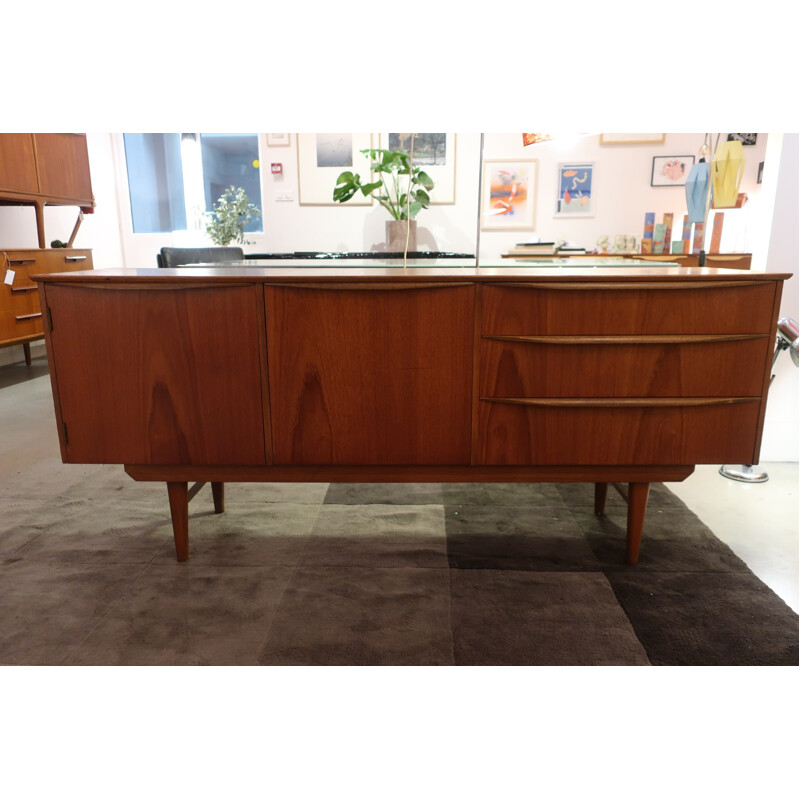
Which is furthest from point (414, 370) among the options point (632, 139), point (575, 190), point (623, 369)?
point (632, 139)

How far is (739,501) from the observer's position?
2.55m

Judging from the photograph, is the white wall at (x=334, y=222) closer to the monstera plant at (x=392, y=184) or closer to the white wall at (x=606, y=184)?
the monstera plant at (x=392, y=184)

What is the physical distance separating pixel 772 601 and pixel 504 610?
30.8 inches

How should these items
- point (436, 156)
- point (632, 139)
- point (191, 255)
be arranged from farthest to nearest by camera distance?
point (436, 156)
point (632, 139)
point (191, 255)

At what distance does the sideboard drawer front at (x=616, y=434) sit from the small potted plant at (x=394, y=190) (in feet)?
9.57

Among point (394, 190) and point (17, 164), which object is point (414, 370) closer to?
point (17, 164)

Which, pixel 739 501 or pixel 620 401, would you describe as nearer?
pixel 620 401

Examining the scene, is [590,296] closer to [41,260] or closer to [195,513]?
[195,513]

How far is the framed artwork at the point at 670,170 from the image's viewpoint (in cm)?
539

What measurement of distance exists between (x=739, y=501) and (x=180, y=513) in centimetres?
214

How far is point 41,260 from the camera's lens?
15.3 feet

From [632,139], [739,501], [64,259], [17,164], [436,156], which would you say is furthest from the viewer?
[436,156]

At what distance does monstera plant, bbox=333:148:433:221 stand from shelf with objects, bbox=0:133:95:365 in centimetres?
218
